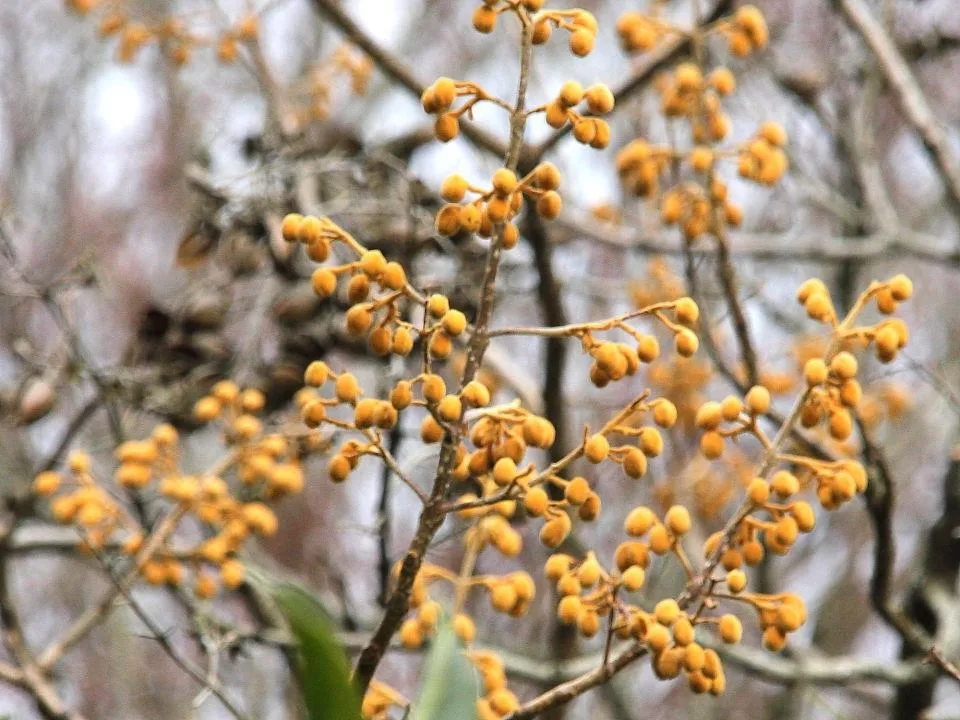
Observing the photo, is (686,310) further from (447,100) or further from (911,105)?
(911,105)

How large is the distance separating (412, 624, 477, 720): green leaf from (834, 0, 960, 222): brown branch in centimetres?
209

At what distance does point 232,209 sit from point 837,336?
1.87 metres

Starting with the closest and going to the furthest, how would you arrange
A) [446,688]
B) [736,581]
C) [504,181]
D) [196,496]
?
1. [446,688]
2. [504,181]
3. [736,581]
4. [196,496]

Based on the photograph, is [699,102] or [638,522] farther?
[699,102]

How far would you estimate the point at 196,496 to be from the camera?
2211 millimetres

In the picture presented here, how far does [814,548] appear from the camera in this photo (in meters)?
5.45

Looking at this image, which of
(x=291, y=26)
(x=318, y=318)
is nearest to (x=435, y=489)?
(x=318, y=318)

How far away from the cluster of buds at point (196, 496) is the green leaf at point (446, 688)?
47.1 inches

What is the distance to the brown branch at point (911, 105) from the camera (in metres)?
2.79

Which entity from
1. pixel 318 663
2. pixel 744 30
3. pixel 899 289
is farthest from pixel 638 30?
pixel 318 663

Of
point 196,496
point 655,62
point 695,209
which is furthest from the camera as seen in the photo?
point 655,62

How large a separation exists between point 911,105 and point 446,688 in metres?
2.26

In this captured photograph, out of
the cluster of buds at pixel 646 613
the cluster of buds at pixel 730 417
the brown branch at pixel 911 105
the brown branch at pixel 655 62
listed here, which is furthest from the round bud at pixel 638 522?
the brown branch at pixel 911 105

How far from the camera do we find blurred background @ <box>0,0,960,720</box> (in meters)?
2.81
